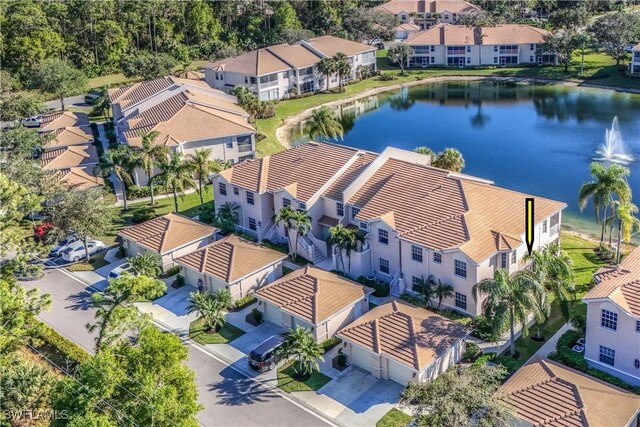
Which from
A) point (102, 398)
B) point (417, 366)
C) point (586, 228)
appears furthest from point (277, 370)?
point (586, 228)

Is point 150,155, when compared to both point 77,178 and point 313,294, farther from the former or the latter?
point 313,294

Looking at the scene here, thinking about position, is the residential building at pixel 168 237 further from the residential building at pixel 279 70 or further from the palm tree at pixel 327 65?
the palm tree at pixel 327 65

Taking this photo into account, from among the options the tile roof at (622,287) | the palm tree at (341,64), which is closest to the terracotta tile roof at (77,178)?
the tile roof at (622,287)

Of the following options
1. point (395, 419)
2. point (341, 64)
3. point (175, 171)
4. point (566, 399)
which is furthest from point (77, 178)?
point (341, 64)

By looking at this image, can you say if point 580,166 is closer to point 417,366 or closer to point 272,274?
point 272,274

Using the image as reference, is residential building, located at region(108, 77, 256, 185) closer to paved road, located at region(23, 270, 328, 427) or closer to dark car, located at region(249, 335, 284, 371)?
paved road, located at region(23, 270, 328, 427)

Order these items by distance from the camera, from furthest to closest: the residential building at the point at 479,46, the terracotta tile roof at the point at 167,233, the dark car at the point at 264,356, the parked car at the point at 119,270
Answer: the residential building at the point at 479,46 → the terracotta tile roof at the point at 167,233 → the parked car at the point at 119,270 → the dark car at the point at 264,356
